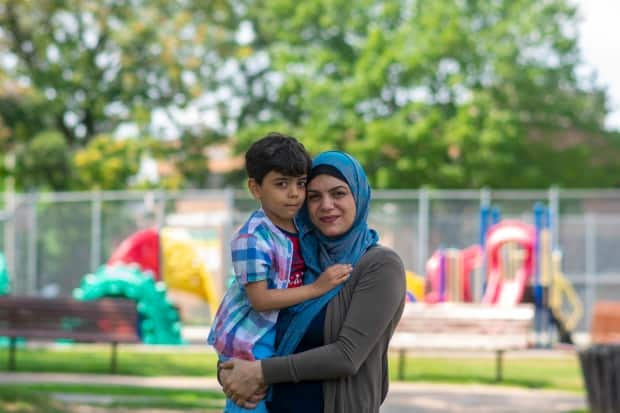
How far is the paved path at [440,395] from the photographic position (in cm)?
1148

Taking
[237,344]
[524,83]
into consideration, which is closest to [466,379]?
[237,344]

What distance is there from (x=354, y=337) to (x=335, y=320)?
0.08m

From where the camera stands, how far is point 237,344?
353 cm

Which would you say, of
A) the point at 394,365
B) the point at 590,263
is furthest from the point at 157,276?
the point at 590,263

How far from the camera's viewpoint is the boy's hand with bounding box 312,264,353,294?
341cm

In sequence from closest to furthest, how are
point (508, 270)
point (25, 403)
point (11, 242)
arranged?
point (25, 403) < point (508, 270) < point (11, 242)

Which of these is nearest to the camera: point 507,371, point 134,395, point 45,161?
point 134,395

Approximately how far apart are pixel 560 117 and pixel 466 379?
25588mm

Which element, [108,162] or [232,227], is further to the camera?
[108,162]

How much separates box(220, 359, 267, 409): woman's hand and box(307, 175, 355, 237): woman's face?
42 centimetres

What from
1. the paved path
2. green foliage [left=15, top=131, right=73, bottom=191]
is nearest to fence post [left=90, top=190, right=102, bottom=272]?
the paved path

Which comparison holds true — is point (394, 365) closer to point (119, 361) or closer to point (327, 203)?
point (119, 361)

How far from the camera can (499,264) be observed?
1842 cm

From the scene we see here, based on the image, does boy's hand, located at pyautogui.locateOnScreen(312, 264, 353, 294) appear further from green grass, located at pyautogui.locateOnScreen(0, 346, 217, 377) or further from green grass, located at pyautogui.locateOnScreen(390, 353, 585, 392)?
green grass, located at pyautogui.locateOnScreen(0, 346, 217, 377)
